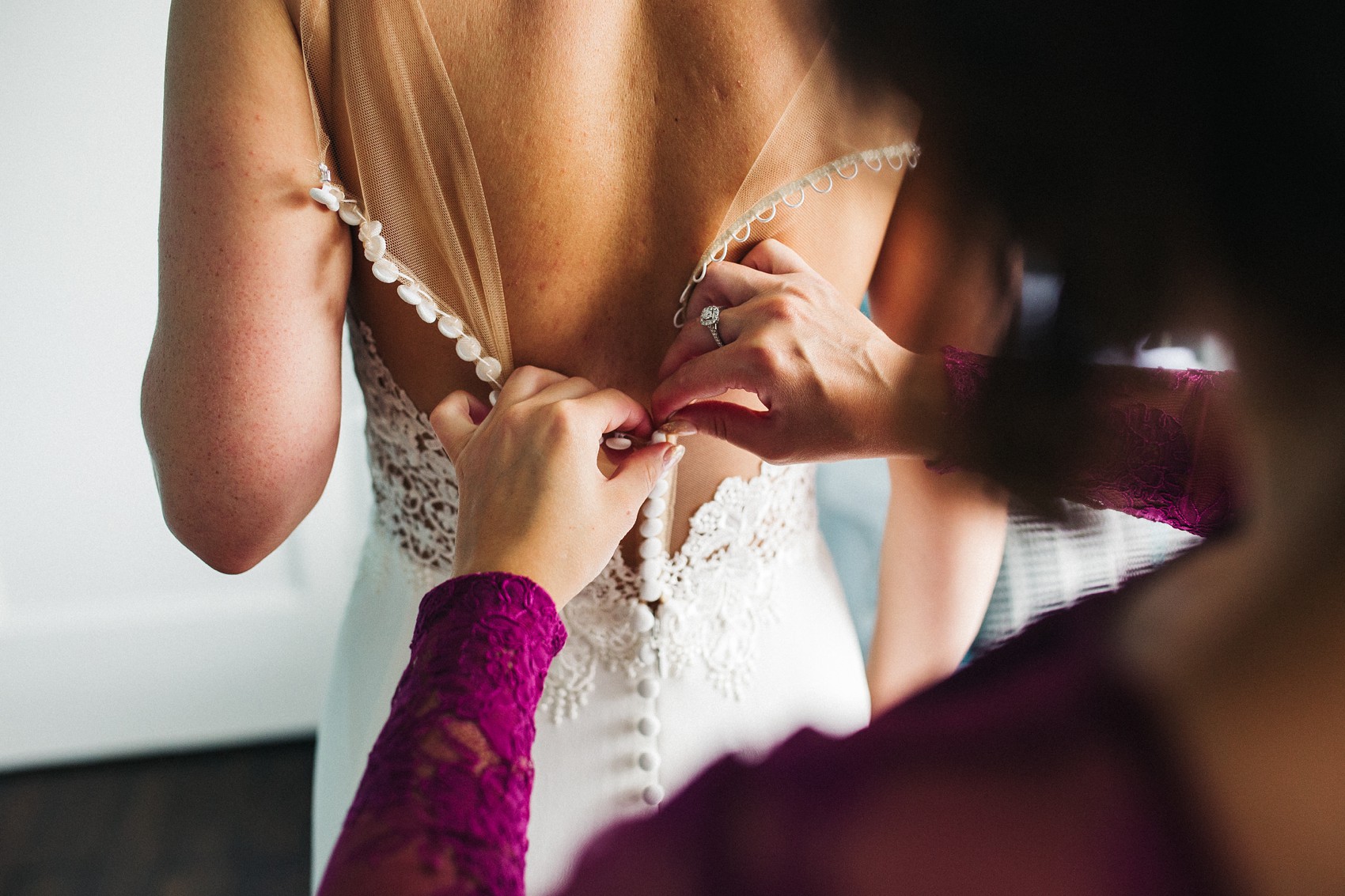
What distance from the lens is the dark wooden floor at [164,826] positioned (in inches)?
70.6

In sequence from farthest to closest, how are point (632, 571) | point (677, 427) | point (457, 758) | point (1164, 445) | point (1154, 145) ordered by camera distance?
point (632, 571) → point (677, 427) → point (1164, 445) → point (457, 758) → point (1154, 145)

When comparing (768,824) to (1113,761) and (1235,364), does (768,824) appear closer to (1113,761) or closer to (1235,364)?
(1113,761)

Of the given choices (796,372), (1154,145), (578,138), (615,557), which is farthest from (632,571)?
(1154,145)

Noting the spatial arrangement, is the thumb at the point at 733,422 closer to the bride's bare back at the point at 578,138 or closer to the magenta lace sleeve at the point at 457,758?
the bride's bare back at the point at 578,138

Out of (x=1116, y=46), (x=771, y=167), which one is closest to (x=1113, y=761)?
(x=1116, y=46)

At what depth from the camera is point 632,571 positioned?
0.84 meters

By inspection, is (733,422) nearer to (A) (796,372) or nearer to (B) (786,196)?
(A) (796,372)

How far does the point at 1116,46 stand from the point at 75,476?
211 centimetres

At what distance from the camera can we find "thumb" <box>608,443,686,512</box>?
0.63 metres

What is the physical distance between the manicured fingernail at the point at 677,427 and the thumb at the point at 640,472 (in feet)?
0.07

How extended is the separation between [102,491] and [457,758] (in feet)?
5.97

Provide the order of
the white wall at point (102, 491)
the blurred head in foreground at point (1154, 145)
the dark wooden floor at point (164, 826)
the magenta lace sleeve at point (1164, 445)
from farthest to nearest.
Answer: the dark wooden floor at point (164, 826), the white wall at point (102, 491), the magenta lace sleeve at point (1164, 445), the blurred head in foreground at point (1154, 145)

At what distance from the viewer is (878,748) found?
0.51m

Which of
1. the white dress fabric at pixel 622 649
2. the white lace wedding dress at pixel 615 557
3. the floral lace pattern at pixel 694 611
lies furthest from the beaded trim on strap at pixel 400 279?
the floral lace pattern at pixel 694 611
